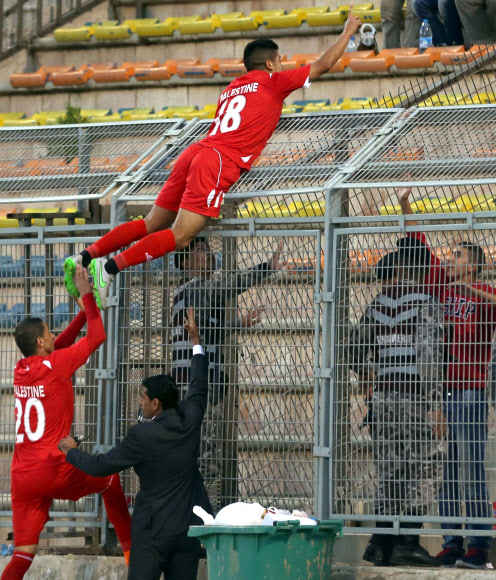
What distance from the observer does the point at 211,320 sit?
6086mm

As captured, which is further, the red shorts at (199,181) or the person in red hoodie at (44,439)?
the red shorts at (199,181)

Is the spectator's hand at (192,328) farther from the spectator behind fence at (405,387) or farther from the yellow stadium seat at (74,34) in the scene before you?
the yellow stadium seat at (74,34)

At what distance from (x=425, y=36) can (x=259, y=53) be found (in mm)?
7276

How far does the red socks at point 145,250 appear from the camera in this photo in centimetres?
570

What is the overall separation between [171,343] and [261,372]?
1.95ft

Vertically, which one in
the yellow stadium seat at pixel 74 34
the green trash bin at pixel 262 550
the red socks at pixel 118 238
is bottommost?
the green trash bin at pixel 262 550

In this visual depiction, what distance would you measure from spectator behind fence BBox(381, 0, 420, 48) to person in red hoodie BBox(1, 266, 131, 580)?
29.2 feet

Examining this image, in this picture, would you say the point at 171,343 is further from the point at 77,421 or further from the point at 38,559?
the point at 38,559

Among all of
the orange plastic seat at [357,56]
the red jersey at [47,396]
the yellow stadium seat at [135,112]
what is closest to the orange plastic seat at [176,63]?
the yellow stadium seat at [135,112]

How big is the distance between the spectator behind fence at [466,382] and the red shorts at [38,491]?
1.96 metres

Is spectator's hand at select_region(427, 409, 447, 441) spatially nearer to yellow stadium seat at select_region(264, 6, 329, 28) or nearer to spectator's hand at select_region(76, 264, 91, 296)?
spectator's hand at select_region(76, 264, 91, 296)

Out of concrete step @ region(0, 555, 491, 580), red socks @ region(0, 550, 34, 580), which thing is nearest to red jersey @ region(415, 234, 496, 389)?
concrete step @ region(0, 555, 491, 580)

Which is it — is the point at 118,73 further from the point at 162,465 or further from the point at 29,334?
the point at 162,465

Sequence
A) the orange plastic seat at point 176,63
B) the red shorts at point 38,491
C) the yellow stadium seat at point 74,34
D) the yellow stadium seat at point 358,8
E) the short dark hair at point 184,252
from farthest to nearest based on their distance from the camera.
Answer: the yellow stadium seat at point 74,34, the yellow stadium seat at point 358,8, the orange plastic seat at point 176,63, the short dark hair at point 184,252, the red shorts at point 38,491
